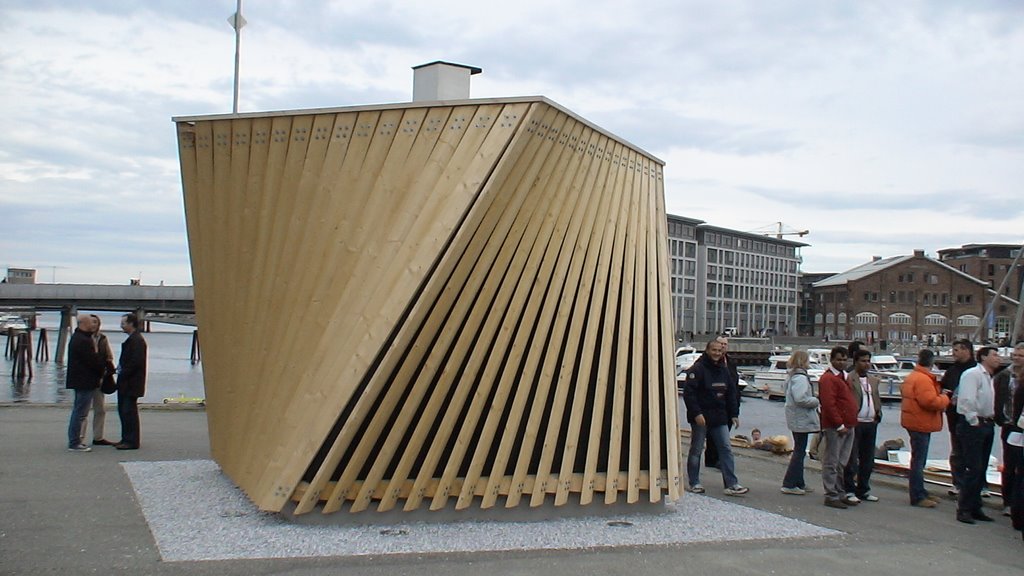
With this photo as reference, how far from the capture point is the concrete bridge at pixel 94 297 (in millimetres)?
63125

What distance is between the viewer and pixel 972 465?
907 cm

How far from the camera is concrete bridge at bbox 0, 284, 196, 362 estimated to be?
207 ft

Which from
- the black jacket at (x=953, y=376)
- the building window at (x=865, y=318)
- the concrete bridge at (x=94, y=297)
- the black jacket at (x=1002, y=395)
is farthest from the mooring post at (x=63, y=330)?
the building window at (x=865, y=318)

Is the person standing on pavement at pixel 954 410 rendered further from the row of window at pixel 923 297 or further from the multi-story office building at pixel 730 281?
the row of window at pixel 923 297

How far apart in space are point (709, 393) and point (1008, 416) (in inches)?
117

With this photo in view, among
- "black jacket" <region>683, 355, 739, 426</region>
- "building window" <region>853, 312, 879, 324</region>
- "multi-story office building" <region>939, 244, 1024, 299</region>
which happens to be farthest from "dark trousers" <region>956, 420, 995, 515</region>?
"multi-story office building" <region>939, 244, 1024, 299</region>

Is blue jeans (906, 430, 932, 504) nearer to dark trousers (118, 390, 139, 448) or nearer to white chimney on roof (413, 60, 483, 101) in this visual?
white chimney on roof (413, 60, 483, 101)

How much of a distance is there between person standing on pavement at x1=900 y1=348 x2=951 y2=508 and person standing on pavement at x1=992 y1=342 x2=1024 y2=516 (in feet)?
1.74

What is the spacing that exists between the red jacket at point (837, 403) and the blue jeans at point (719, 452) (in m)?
1.07

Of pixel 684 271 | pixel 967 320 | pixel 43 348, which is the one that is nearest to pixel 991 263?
pixel 967 320

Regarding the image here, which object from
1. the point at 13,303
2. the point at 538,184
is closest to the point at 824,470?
the point at 538,184

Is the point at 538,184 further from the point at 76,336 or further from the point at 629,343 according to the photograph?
the point at 76,336

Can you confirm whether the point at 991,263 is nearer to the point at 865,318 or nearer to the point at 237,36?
the point at 865,318

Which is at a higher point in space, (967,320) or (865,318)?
(967,320)
